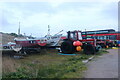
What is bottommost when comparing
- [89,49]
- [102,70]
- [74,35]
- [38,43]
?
[102,70]

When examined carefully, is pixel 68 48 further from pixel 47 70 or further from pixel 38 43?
pixel 47 70

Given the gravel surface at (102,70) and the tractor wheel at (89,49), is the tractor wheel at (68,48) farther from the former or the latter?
the gravel surface at (102,70)

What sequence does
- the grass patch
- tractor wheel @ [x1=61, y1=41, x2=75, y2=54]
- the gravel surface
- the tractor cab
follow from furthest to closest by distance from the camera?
the tractor cab → tractor wheel @ [x1=61, y1=41, x2=75, y2=54] → the gravel surface → the grass patch

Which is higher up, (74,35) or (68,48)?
(74,35)

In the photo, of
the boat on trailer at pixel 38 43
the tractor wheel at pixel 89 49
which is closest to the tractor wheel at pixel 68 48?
the tractor wheel at pixel 89 49

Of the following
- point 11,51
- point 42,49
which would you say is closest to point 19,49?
point 11,51

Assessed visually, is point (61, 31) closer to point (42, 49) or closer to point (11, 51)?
point (42, 49)

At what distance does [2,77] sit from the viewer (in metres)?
6.11

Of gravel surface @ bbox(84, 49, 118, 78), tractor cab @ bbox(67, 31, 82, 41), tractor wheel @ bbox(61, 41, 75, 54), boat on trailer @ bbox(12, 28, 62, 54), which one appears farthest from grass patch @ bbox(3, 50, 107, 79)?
tractor cab @ bbox(67, 31, 82, 41)

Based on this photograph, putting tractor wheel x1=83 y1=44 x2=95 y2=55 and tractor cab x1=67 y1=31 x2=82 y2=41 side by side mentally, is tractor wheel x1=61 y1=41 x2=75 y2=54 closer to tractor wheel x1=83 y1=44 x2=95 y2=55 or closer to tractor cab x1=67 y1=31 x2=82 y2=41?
tractor wheel x1=83 y1=44 x2=95 y2=55

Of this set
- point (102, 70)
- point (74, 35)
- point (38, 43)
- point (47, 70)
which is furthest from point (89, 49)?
point (47, 70)

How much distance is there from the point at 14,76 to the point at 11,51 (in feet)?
34.5

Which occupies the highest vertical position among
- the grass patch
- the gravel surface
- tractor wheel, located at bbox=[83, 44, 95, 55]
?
tractor wheel, located at bbox=[83, 44, 95, 55]

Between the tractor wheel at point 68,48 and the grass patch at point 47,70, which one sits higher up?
the tractor wheel at point 68,48
